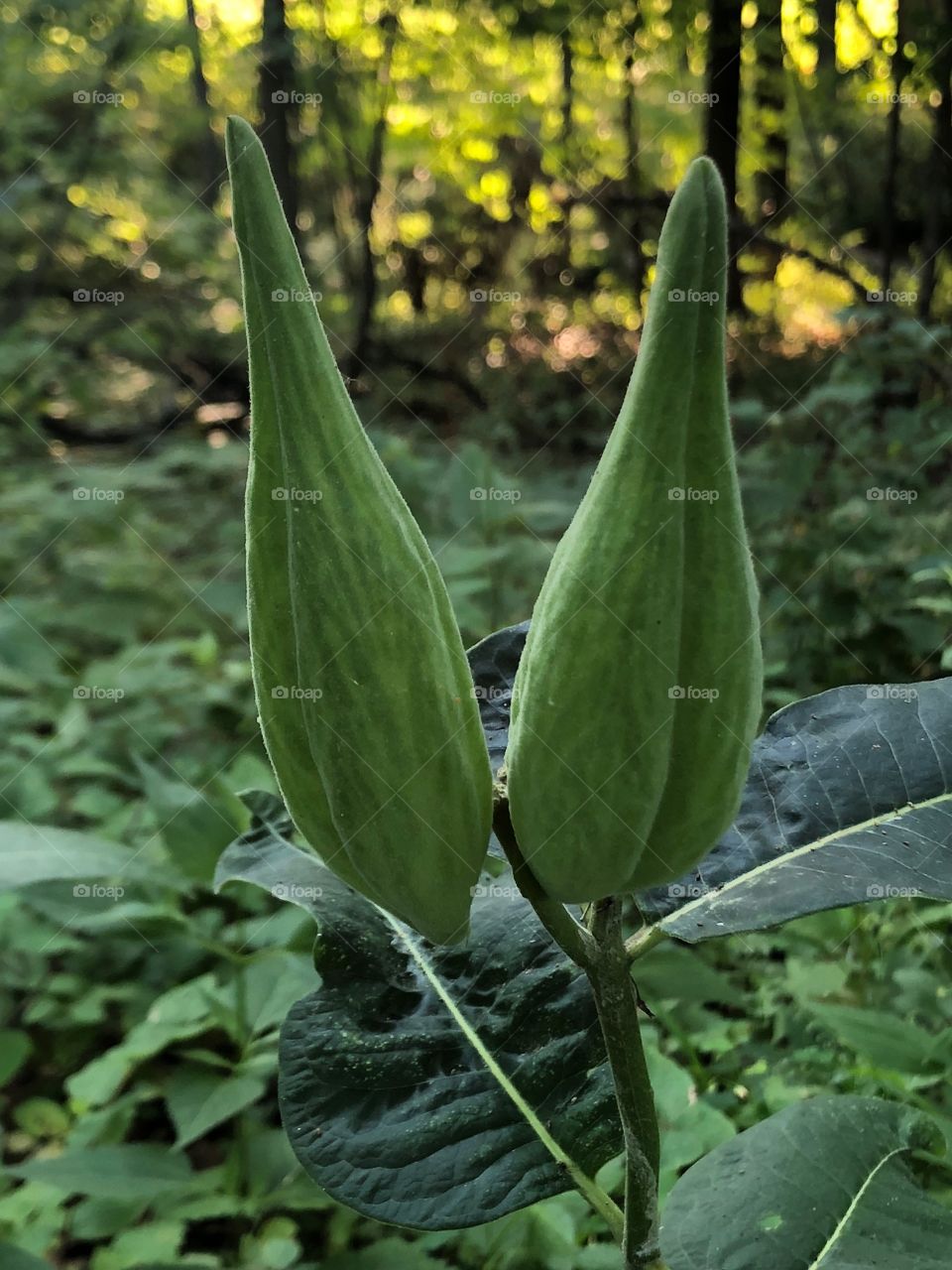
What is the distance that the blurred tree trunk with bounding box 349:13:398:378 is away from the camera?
19.1 feet

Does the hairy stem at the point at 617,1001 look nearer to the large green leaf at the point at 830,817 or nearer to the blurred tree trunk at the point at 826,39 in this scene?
the large green leaf at the point at 830,817

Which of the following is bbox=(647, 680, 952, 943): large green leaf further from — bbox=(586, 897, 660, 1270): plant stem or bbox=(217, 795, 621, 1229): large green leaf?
bbox=(217, 795, 621, 1229): large green leaf

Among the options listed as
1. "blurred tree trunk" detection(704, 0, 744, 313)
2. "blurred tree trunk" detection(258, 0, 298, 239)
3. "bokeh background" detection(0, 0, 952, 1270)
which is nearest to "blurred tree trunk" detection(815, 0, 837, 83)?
"bokeh background" detection(0, 0, 952, 1270)

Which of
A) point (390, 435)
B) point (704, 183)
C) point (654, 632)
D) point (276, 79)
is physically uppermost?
point (276, 79)

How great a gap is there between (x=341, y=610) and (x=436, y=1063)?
1.57ft

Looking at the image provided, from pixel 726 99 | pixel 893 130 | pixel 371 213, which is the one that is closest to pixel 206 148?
pixel 371 213

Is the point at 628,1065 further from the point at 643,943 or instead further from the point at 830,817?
the point at 830,817

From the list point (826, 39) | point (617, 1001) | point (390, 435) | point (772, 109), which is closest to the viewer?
point (617, 1001)

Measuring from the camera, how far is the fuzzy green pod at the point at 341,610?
468 mm

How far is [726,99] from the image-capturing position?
17.0ft

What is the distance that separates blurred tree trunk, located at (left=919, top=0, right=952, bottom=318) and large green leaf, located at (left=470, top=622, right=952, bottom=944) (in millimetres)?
3886

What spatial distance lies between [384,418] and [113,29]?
2.21 m

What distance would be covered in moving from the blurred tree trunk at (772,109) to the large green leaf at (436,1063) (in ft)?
14.4

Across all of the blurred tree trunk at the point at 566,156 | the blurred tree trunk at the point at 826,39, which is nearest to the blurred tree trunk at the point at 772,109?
the blurred tree trunk at the point at 826,39
